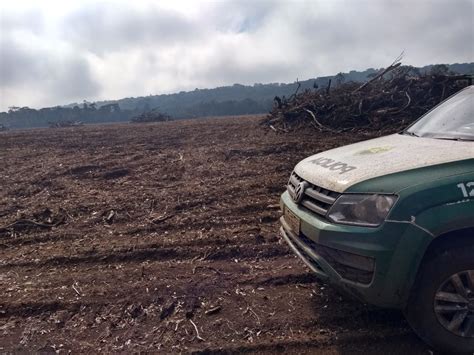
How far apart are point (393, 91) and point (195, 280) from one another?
43.0ft

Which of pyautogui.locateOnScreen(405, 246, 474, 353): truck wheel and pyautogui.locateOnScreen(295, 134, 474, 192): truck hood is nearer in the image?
pyautogui.locateOnScreen(405, 246, 474, 353): truck wheel

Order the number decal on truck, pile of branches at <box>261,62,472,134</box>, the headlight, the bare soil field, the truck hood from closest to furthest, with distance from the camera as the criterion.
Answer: the number decal on truck, the headlight, the truck hood, the bare soil field, pile of branches at <box>261,62,472,134</box>

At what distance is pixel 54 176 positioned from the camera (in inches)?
378

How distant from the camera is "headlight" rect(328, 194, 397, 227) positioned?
267cm

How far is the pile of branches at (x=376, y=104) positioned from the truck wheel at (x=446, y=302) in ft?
33.4

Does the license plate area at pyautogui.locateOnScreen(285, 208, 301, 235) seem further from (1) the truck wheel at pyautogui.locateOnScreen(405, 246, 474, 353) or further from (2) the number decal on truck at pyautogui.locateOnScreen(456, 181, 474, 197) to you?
(2) the number decal on truck at pyautogui.locateOnScreen(456, 181, 474, 197)

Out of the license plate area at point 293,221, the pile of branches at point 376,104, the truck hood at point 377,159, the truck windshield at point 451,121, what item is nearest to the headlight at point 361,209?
the truck hood at point 377,159

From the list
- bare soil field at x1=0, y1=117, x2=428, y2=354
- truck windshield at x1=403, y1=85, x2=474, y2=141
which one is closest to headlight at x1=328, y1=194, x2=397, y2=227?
bare soil field at x1=0, y1=117, x2=428, y2=354

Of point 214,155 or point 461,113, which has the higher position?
point 461,113

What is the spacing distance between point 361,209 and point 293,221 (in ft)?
2.52

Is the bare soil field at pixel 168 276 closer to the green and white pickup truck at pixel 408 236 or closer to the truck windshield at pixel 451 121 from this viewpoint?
the green and white pickup truck at pixel 408 236

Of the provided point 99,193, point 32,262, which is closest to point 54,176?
point 99,193

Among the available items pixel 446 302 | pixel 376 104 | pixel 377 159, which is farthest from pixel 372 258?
pixel 376 104

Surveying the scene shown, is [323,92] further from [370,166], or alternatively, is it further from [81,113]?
[81,113]
